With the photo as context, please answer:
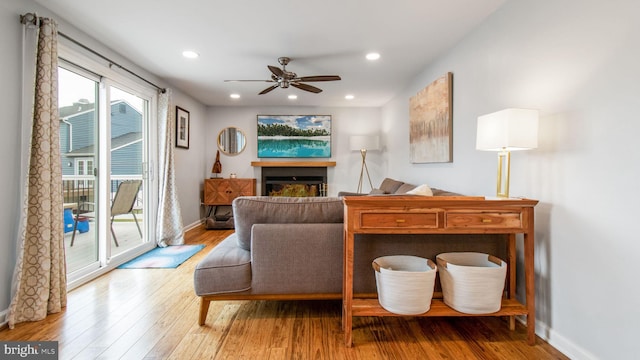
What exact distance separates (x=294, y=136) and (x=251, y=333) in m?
4.55

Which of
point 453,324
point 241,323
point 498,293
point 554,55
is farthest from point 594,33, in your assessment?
point 241,323

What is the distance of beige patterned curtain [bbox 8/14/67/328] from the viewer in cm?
205

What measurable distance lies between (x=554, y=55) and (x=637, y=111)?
0.62 meters

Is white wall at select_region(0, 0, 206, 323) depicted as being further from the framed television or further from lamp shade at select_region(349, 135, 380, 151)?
lamp shade at select_region(349, 135, 380, 151)

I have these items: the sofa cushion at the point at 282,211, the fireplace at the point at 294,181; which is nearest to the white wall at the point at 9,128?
the sofa cushion at the point at 282,211

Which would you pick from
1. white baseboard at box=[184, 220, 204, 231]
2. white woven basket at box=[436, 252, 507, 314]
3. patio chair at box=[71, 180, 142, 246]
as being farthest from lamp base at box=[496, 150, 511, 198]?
white baseboard at box=[184, 220, 204, 231]

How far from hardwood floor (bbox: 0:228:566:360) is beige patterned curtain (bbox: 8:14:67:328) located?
17 centimetres

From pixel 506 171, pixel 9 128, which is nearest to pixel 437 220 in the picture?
pixel 506 171

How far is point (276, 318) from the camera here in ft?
6.88

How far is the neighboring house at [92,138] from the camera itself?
271cm

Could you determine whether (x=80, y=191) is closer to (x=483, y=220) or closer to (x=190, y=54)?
(x=190, y=54)

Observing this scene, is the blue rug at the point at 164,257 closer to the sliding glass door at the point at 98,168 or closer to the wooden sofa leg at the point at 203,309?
the sliding glass door at the point at 98,168

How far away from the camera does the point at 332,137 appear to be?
6133 mm

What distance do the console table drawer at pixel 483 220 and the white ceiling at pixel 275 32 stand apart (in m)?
1.57
